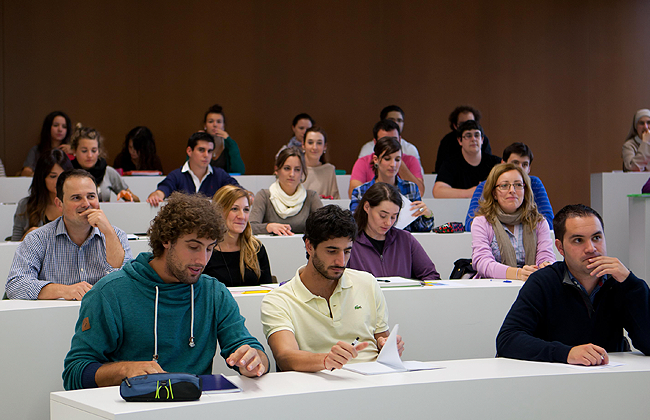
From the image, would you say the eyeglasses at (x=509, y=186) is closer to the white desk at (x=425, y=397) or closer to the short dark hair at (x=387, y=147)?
the short dark hair at (x=387, y=147)

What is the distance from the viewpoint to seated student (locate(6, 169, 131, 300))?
2.64 meters

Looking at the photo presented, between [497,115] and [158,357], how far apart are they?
734 centimetres

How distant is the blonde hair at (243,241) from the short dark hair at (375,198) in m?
0.53

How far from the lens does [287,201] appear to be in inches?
175

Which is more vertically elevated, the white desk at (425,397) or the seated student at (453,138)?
the seated student at (453,138)

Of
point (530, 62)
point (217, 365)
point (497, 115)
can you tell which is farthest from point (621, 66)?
point (217, 365)

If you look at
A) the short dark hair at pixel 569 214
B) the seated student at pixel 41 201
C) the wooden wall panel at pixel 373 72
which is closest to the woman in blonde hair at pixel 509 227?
the short dark hair at pixel 569 214

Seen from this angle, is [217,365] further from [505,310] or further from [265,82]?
[265,82]

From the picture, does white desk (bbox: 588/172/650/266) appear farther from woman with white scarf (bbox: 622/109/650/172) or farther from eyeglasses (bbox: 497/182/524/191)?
eyeglasses (bbox: 497/182/524/191)

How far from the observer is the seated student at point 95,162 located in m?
5.12

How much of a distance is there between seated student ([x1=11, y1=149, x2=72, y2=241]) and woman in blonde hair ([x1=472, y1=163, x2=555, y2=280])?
2.35m

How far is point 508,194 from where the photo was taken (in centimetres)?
337

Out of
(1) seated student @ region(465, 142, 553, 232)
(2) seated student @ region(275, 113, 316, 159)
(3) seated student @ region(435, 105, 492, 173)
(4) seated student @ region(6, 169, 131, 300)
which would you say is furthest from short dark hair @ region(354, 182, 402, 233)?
(2) seated student @ region(275, 113, 316, 159)

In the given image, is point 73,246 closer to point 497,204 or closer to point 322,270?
point 322,270
